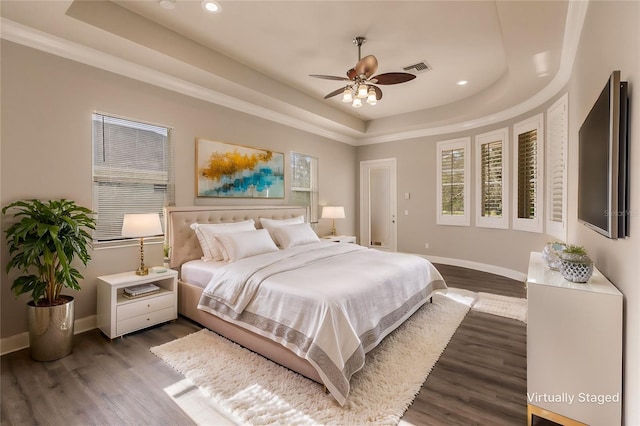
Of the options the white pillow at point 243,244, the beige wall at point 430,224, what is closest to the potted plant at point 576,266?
the white pillow at point 243,244

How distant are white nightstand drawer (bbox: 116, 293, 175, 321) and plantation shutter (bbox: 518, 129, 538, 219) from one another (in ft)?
17.0

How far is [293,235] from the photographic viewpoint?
4.14 m

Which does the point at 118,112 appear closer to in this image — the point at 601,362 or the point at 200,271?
the point at 200,271

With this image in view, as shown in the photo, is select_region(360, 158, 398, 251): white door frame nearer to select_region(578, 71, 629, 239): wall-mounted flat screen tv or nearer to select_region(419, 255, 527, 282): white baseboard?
select_region(419, 255, 527, 282): white baseboard

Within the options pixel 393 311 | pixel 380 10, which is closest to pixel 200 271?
pixel 393 311

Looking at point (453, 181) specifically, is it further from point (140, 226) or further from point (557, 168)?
point (140, 226)

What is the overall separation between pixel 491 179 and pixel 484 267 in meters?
1.63

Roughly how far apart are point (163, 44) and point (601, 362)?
4.26m

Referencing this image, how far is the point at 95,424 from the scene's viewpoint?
5.68 feet

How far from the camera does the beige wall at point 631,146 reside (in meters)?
1.28

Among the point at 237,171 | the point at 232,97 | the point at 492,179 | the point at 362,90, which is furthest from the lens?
the point at 492,179

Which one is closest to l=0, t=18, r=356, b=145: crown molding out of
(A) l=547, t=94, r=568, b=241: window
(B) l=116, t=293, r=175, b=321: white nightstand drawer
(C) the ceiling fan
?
(C) the ceiling fan

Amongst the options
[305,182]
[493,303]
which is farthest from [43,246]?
[493,303]

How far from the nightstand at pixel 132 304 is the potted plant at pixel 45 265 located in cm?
29
